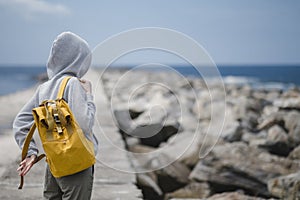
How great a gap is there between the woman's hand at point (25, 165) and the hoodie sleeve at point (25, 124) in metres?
0.03

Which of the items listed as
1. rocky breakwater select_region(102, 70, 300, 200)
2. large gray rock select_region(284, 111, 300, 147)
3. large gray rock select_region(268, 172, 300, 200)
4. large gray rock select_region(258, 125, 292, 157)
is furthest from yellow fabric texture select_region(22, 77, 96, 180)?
large gray rock select_region(284, 111, 300, 147)

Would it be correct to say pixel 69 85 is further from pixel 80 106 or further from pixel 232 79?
pixel 232 79

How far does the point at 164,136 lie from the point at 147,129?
1.03 ft

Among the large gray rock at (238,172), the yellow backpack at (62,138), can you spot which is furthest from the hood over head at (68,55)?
the large gray rock at (238,172)

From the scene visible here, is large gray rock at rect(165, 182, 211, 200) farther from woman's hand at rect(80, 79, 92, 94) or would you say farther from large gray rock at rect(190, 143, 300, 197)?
woman's hand at rect(80, 79, 92, 94)

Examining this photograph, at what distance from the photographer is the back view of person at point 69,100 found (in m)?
1.85

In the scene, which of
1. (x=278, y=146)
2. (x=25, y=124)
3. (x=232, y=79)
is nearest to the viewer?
(x=25, y=124)

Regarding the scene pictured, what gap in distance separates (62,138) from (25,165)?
31 centimetres

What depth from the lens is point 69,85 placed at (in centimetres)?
186

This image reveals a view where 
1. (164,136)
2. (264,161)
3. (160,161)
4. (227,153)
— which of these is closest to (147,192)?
(160,161)

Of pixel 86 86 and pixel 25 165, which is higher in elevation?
pixel 86 86

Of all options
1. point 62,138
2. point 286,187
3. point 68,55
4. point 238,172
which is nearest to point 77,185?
point 62,138

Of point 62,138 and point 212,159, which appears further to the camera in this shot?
point 212,159

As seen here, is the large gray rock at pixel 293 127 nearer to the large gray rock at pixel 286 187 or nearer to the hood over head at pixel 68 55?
the large gray rock at pixel 286 187
